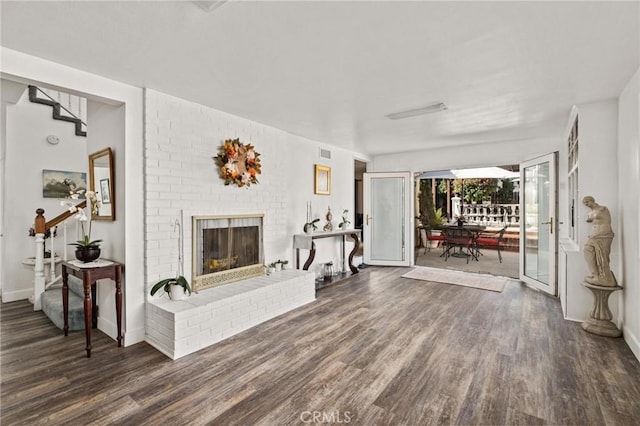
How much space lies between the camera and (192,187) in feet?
11.3

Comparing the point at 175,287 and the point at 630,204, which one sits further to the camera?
the point at 175,287

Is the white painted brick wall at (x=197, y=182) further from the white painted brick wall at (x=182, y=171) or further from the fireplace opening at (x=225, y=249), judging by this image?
the fireplace opening at (x=225, y=249)

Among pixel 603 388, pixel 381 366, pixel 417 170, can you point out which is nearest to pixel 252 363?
pixel 381 366

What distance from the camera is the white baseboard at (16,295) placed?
4234 millimetres

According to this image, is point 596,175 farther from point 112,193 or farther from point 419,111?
point 112,193

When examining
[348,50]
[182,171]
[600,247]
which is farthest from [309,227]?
[600,247]

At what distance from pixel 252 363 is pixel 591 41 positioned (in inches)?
138

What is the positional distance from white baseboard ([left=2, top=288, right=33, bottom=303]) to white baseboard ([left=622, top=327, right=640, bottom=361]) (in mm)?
6977

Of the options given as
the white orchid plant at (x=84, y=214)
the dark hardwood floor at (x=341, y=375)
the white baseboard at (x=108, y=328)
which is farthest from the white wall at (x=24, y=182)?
the white baseboard at (x=108, y=328)

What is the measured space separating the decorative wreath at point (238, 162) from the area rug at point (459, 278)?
3422 millimetres

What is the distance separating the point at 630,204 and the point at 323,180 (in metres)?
4.03

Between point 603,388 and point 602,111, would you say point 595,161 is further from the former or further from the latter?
point 603,388

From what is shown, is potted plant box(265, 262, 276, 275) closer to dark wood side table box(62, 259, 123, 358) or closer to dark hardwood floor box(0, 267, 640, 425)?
dark hardwood floor box(0, 267, 640, 425)

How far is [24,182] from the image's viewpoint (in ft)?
14.3
